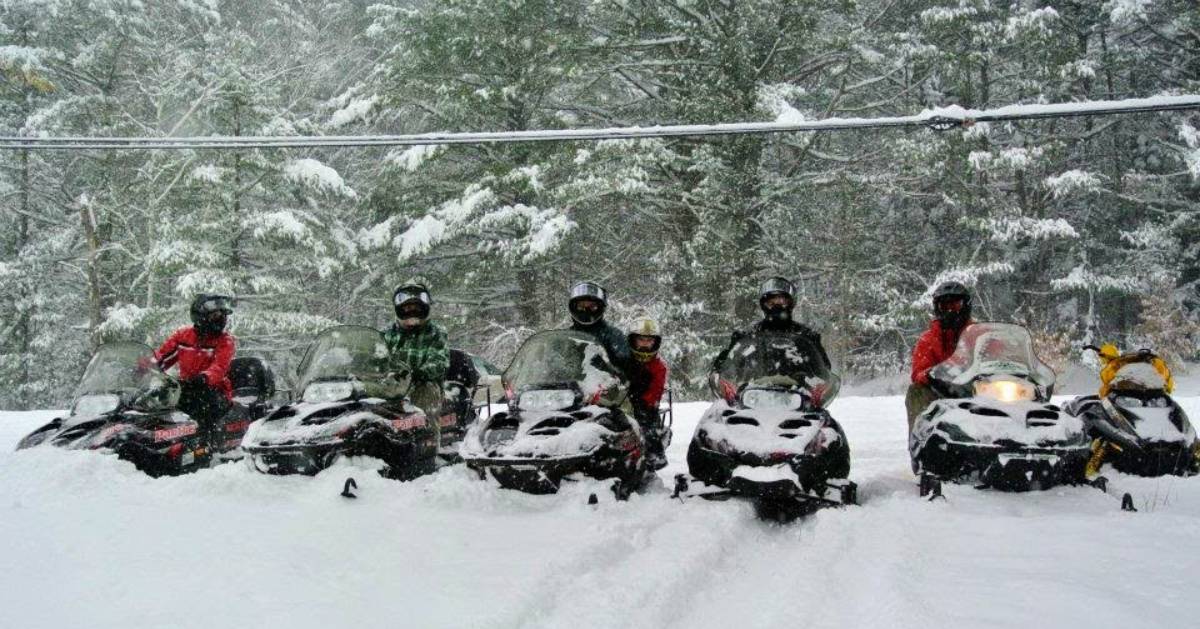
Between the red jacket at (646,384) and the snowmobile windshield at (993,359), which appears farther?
the red jacket at (646,384)

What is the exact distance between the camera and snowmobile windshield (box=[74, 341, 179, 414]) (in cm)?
777

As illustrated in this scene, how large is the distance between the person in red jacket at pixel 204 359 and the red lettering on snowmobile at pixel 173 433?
44 cm

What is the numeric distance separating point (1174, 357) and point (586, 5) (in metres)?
14.6

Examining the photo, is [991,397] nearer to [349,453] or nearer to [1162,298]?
[349,453]

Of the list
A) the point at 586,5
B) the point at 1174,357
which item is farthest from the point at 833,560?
the point at 1174,357

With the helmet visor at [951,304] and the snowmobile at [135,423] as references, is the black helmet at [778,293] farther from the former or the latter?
the snowmobile at [135,423]

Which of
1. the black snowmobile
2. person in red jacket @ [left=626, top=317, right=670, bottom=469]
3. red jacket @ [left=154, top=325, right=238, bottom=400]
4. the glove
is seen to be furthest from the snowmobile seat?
person in red jacket @ [left=626, top=317, right=670, bottom=469]

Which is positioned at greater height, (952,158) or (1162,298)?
(952,158)

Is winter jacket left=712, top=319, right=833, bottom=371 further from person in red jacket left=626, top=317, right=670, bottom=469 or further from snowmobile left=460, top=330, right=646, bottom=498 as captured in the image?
snowmobile left=460, top=330, right=646, bottom=498

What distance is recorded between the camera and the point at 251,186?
65.2 feet

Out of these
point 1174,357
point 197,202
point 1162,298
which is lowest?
point 1174,357

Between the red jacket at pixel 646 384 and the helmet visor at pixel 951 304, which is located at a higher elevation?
the helmet visor at pixel 951 304

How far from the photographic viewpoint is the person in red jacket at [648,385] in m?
7.89

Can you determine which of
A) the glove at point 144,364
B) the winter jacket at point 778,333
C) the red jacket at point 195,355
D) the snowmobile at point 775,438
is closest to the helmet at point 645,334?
the winter jacket at point 778,333
